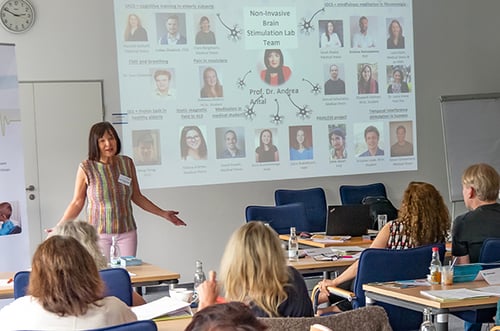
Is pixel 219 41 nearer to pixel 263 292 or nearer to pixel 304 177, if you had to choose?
pixel 304 177

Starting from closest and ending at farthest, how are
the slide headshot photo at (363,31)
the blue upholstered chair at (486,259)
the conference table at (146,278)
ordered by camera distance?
the blue upholstered chair at (486,259)
the conference table at (146,278)
the slide headshot photo at (363,31)

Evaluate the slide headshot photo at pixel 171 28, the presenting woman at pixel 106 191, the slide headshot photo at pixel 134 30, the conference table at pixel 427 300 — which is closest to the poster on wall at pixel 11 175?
the presenting woman at pixel 106 191

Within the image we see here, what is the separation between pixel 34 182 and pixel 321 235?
3.05 metres

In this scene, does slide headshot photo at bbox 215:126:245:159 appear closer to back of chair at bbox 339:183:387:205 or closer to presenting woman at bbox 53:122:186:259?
back of chair at bbox 339:183:387:205

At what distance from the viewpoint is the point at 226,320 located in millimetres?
1467

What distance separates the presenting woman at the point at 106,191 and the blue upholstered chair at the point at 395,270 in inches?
84.6

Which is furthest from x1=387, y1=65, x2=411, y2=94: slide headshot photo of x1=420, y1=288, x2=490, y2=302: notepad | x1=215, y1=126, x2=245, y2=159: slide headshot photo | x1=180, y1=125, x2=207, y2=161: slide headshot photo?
x1=420, y1=288, x2=490, y2=302: notepad

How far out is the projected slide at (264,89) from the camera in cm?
860

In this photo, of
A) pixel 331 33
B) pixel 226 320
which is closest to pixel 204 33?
pixel 331 33

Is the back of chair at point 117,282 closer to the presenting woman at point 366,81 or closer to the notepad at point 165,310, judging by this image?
the notepad at point 165,310

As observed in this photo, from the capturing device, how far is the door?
324 inches

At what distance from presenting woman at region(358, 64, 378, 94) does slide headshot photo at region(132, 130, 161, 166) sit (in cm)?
242

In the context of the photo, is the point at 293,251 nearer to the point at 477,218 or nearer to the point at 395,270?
the point at 395,270

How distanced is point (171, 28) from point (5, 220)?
2843 mm
